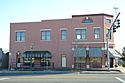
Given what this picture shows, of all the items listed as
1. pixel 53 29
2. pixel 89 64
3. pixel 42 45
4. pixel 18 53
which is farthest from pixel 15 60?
pixel 89 64

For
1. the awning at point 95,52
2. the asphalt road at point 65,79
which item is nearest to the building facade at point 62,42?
the awning at point 95,52

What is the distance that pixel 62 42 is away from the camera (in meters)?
57.1

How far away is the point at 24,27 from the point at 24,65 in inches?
298

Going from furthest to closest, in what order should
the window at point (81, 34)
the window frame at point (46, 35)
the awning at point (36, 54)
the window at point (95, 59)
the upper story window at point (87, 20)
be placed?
the window frame at point (46, 35) → the awning at point (36, 54) → the window at point (81, 34) → the upper story window at point (87, 20) → the window at point (95, 59)

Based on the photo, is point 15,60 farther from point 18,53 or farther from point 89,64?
point 89,64

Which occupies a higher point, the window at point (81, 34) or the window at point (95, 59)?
the window at point (81, 34)

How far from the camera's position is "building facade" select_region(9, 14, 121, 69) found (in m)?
55.0

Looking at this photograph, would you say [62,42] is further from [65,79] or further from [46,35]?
[65,79]

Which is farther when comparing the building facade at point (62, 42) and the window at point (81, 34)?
the window at point (81, 34)

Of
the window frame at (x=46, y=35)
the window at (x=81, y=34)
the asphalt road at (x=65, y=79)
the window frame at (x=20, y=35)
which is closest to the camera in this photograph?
the asphalt road at (x=65, y=79)

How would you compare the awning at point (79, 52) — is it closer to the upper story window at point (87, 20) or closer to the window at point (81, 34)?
the window at point (81, 34)

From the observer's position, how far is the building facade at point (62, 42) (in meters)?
55.0

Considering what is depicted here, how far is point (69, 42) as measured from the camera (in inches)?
2221

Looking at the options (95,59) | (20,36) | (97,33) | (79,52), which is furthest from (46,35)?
(95,59)
